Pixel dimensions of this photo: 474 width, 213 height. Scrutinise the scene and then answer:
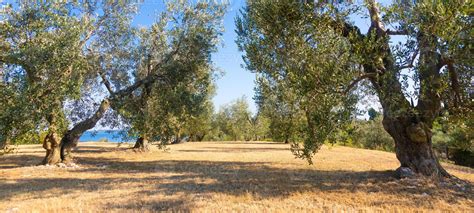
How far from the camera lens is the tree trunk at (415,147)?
14.3 meters

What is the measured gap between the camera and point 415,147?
14.9 meters

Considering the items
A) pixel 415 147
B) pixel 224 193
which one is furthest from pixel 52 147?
pixel 415 147

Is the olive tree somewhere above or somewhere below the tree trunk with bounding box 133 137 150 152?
above

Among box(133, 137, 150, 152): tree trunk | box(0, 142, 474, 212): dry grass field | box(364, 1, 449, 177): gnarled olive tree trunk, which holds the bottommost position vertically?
box(0, 142, 474, 212): dry grass field

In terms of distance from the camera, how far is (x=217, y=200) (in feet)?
36.0

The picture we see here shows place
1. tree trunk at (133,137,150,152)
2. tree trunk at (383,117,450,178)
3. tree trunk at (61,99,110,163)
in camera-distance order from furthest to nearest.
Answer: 1. tree trunk at (133,137,150,152)
2. tree trunk at (61,99,110,163)
3. tree trunk at (383,117,450,178)

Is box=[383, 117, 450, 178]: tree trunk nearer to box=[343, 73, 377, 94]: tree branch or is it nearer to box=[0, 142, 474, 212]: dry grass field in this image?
box=[0, 142, 474, 212]: dry grass field

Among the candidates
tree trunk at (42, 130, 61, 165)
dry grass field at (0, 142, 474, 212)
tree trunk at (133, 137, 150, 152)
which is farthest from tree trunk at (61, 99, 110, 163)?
tree trunk at (133, 137, 150, 152)

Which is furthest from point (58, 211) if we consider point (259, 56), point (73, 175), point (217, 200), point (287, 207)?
point (259, 56)

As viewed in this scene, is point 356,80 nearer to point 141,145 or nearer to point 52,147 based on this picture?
point 52,147

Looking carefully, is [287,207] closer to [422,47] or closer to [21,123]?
[422,47]

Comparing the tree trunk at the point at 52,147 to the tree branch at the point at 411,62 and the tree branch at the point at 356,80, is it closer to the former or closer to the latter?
the tree branch at the point at 356,80

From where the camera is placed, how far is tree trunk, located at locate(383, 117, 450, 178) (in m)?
14.3

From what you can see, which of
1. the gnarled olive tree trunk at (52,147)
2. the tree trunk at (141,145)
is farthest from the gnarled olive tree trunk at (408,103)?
the tree trunk at (141,145)
